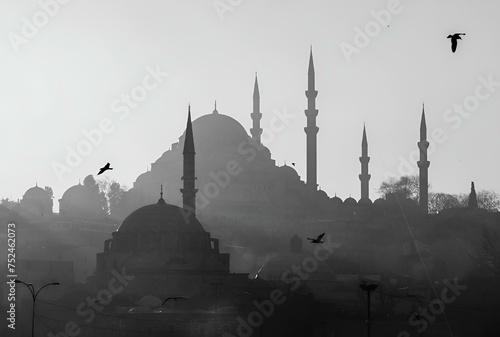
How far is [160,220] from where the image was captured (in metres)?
84.8

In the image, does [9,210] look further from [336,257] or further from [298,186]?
[336,257]

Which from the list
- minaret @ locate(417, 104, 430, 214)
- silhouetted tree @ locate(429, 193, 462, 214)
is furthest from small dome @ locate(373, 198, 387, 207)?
silhouetted tree @ locate(429, 193, 462, 214)

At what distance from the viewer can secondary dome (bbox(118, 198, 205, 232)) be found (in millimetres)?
84625

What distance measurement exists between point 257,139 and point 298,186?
9.09 m

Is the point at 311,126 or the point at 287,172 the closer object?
the point at 311,126

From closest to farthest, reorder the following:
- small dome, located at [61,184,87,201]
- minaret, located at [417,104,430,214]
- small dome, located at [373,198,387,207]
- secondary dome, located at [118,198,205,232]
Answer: secondary dome, located at [118,198,205,232] → minaret, located at [417,104,430,214] → small dome, located at [373,198,387,207] → small dome, located at [61,184,87,201]

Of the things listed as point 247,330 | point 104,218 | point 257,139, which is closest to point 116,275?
point 247,330

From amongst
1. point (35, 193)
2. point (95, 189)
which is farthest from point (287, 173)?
point (35, 193)

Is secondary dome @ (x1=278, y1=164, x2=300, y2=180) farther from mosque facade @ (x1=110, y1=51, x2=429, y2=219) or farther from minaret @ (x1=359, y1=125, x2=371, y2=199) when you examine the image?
minaret @ (x1=359, y1=125, x2=371, y2=199)

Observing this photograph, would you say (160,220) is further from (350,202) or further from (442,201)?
(442,201)

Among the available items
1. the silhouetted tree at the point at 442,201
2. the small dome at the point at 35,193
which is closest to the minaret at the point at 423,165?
the silhouetted tree at the point at 442,201

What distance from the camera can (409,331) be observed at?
7281 centimetres

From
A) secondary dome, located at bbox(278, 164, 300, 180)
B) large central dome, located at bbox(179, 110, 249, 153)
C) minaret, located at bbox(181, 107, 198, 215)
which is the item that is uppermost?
large central dome, located at bbox(179, 110, 249, 153)

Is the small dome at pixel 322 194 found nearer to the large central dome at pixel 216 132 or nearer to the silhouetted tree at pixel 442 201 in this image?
the large central dome at pixel 216 132
